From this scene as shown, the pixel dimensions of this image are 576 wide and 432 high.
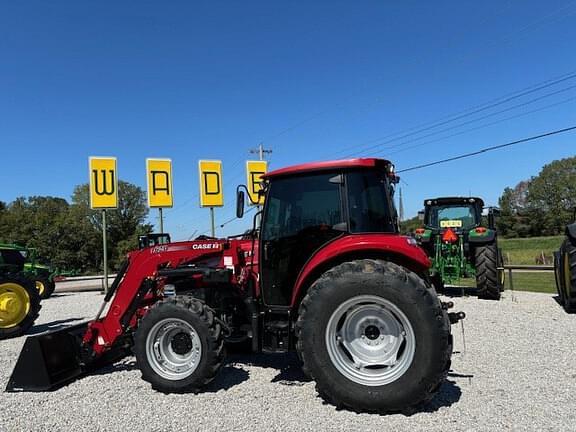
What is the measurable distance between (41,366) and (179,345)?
1.47m

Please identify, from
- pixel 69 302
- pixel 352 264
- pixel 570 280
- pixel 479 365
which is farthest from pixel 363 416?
pixel 69 302

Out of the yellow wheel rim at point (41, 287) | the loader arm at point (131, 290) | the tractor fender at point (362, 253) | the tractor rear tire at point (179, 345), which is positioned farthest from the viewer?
the yellow wheel rim at point (41, 287)

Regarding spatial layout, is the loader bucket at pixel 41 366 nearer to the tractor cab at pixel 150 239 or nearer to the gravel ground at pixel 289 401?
the gravel ground at pixel 289 401

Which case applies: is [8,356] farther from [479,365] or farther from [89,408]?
[479,365]

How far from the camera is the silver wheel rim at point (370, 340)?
403 centimetres

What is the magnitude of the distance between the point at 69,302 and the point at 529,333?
12267mm

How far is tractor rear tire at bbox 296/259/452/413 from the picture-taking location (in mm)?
3887

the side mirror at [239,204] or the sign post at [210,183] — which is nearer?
the side mirror at [239,204]

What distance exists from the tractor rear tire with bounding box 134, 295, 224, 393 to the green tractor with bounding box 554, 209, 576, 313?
6601mm

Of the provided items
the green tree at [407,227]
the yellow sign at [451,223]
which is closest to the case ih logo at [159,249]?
the green tree at [407,227]

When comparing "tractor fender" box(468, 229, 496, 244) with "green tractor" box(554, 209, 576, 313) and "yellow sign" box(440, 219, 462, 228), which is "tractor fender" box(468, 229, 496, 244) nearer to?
"yellow sign" box(440, 219, 462, 228)

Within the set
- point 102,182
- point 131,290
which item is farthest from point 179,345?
point 102,182

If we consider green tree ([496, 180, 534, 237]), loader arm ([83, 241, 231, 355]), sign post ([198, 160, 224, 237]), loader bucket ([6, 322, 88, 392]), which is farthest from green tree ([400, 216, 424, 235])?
green tree ([496, 180, 534, 237])

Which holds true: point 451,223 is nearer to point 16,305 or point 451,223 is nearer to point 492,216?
point 492,216
